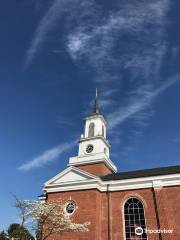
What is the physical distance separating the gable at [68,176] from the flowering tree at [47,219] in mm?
3521

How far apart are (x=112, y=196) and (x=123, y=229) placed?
297 centimetres

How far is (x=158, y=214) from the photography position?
2125 cm

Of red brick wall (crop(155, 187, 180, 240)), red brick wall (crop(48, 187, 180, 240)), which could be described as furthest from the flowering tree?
red brick wall (crop(155, 187, 180, 240))

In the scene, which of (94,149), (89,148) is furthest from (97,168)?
(89,148)

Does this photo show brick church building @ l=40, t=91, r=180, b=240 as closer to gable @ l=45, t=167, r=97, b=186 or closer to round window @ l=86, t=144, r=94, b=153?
gable @ l=45, t=167, r=97, b=186

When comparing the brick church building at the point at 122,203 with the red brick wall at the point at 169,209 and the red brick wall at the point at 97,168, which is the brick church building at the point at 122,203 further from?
A: the red brick wall at the point at 97,168

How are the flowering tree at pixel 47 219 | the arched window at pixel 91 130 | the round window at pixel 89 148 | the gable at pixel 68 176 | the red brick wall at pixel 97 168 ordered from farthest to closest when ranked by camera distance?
the arched window at pixel 91 130 → the round window at pixel 89 148 → the red brick wall at pixel 97 168 → the gable at pixel 68 176 → the flowering tree at pixel 47 219

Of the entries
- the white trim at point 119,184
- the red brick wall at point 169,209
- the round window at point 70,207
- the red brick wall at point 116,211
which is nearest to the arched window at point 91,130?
the white trim at point 119,184

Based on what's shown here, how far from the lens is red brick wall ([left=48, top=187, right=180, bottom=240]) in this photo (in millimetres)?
20953

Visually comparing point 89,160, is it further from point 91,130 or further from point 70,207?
point 70,207

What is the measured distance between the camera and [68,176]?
84.3ft

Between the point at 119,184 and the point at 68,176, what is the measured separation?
5041 mm

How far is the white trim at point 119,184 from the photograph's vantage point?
73.2 feet

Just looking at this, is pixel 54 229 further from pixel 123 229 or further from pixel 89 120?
pixel 89 120
